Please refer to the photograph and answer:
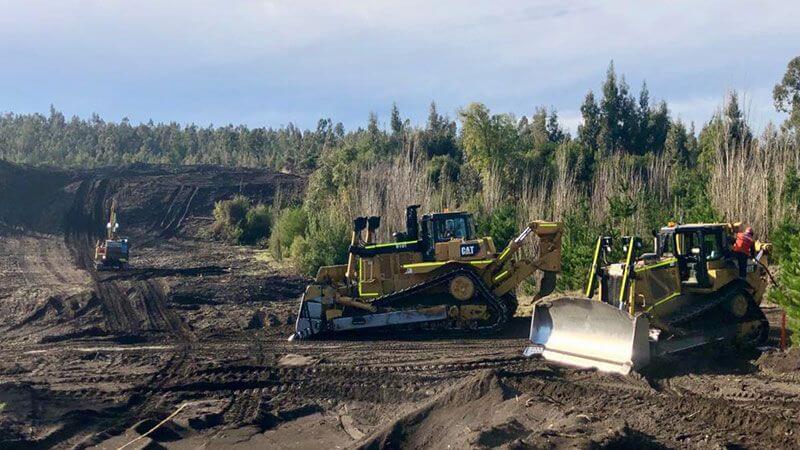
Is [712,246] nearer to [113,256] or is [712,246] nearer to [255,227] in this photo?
[113,256]

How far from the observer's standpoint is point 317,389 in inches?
605

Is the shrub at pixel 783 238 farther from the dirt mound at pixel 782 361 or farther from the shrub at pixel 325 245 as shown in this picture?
the shrub at pixel 325 245

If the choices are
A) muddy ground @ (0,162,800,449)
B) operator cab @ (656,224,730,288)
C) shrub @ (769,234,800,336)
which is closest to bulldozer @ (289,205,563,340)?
muddy ground @ (0,162,800,449)

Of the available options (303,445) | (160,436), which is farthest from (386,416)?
(160,436)

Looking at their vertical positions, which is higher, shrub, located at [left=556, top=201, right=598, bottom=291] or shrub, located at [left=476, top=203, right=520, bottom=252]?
shrub, located at [left=476, top=203, right=520, bottom=252]

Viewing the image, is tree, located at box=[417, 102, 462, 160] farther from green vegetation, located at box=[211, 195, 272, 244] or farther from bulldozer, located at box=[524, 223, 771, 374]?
bulldozer, located at box=[524, 223, 771, 374]

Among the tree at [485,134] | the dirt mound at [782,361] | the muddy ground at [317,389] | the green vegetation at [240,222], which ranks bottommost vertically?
the muddy ground at [317,389]

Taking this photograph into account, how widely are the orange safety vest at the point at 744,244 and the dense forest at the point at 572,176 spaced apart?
64.7 inches

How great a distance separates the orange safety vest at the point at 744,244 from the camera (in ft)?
51.1

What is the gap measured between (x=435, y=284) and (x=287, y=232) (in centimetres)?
2469

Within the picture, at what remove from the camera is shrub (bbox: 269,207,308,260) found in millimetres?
44375

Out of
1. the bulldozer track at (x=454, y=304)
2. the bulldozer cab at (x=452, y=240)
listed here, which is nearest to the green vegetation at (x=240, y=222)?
the bulldozer cab at (x=452, y=240)

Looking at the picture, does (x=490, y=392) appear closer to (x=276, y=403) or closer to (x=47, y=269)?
(x=276, y=403)

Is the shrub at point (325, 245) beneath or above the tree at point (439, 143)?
beneath
